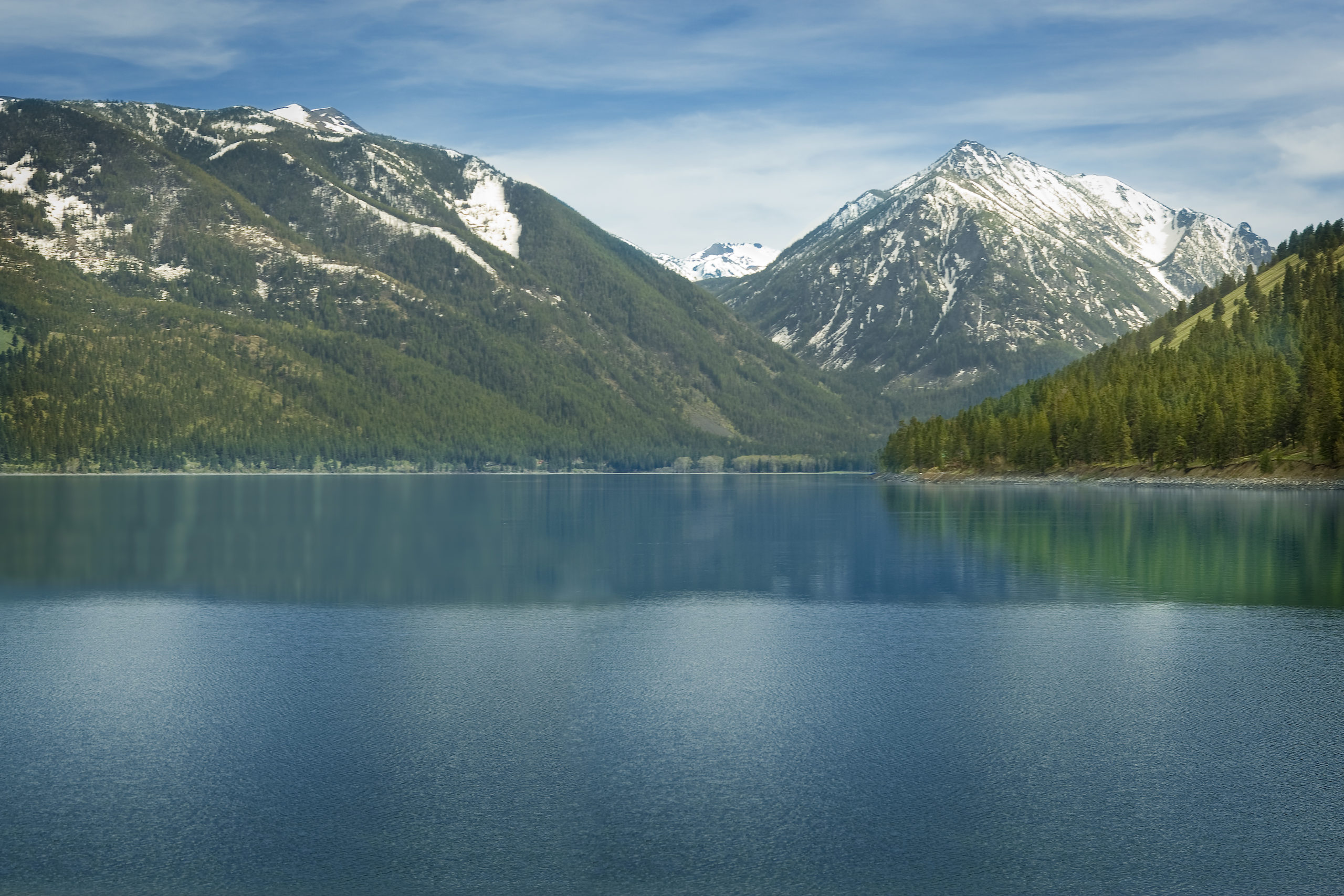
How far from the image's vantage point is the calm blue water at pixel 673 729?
2177cm

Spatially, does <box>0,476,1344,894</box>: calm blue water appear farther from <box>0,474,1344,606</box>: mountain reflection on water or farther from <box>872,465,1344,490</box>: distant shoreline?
<box>872,465,1344,490</box>: distant shoreline

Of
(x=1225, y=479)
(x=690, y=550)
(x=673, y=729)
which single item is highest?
(x=1225, y=479)

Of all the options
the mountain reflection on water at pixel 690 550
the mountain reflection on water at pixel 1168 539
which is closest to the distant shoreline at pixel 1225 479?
the mountain reflection on water at pixel 1168 539

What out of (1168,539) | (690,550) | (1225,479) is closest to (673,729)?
(690,550)

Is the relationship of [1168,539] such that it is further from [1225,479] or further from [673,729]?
[1225,479]

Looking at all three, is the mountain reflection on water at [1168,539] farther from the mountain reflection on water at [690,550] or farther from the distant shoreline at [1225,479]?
the distant shoreline at [1225,479]

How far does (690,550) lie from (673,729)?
5470 cm

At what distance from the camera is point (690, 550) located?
85750mm

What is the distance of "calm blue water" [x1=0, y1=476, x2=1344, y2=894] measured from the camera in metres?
21.8

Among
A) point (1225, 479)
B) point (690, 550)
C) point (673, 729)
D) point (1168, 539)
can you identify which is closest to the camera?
point (673, 729)

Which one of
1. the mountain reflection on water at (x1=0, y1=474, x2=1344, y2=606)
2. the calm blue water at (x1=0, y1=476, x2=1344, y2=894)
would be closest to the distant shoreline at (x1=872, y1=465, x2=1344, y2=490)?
the mountain reflection on water at (x1=0, y1=474, x2=1344, y2=606)

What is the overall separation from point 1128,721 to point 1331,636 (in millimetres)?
18246

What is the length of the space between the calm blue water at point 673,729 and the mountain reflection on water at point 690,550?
77cm

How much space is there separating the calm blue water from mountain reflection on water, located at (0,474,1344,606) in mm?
773
